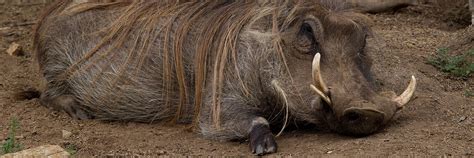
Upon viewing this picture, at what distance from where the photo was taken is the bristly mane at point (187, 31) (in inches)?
171

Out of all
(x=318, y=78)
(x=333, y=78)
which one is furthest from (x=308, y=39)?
(x=318, y=78)

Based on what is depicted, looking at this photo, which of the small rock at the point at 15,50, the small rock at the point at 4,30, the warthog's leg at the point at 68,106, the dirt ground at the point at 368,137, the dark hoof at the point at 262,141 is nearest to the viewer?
the dirt ground at the point at 368,137

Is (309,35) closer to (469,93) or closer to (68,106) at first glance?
(469,93)

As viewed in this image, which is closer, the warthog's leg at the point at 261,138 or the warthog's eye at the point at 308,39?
the warthog's leg at the point at 261,138

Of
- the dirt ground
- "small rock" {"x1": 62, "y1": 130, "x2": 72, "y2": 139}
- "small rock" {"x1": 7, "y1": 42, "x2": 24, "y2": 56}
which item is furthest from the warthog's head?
"small rock" {"x1": 7, "y1": 42, "x2": 24, "y2": 56}

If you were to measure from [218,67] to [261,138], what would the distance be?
531 mm

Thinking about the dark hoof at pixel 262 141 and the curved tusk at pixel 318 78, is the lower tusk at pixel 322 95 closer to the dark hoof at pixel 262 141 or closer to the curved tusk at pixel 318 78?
the curved tusk at pixel 318 78

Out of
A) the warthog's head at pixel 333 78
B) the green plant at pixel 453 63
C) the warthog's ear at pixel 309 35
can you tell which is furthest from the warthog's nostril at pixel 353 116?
the green plant at pixel 453 63

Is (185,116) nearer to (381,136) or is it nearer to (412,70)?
(381,136)

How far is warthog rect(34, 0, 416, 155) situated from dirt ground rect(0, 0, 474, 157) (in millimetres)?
92

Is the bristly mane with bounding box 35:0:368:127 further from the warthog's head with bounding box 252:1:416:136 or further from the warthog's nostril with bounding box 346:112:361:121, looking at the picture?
the warthog's nostril with bounding box 346:112:361:121

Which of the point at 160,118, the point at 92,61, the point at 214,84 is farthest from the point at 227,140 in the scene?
the point at 92,61

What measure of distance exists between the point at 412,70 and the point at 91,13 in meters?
1.88

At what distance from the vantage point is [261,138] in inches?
157
